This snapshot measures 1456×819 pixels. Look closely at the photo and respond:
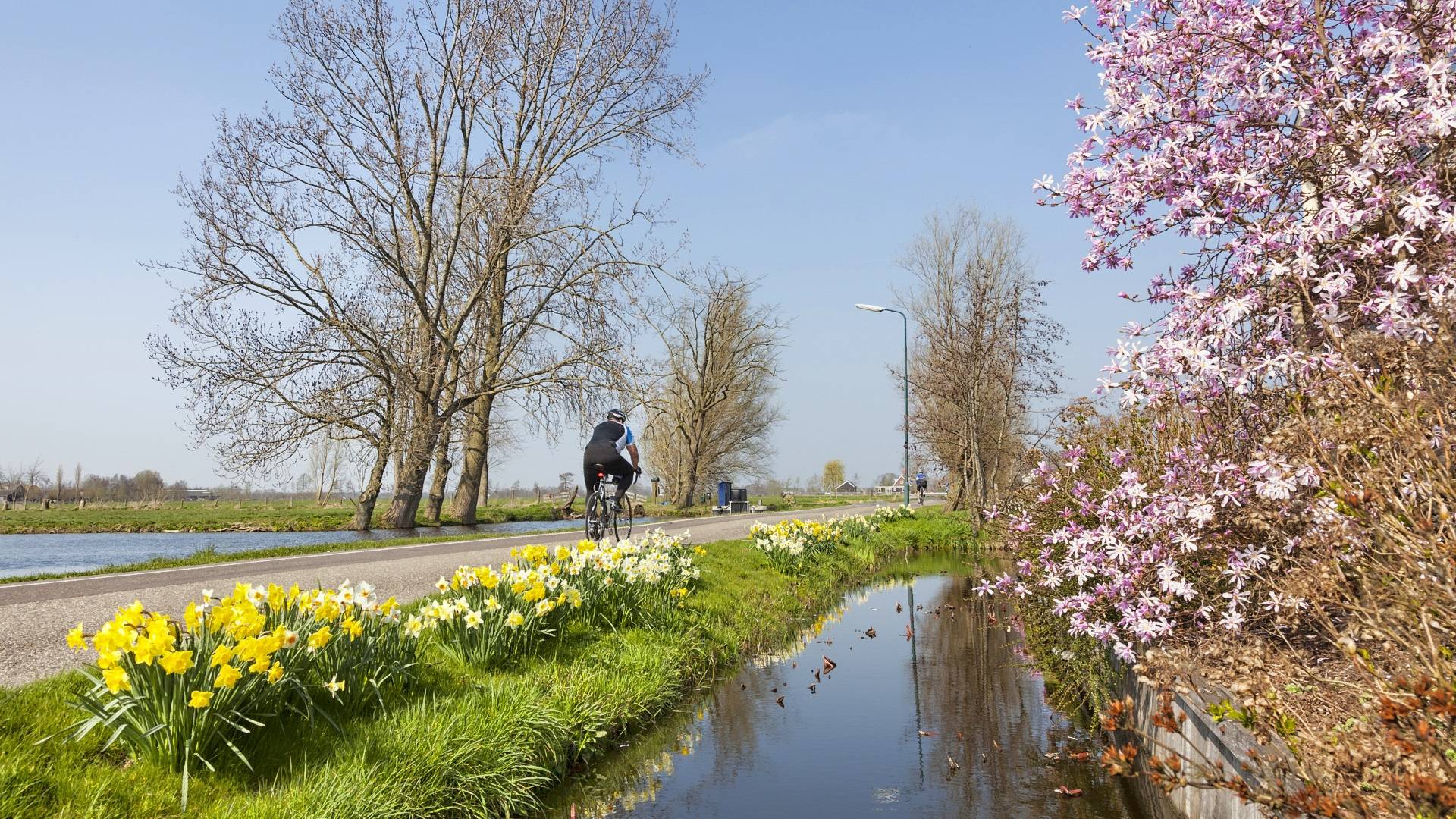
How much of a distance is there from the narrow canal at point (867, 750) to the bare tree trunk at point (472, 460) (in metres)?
17.9

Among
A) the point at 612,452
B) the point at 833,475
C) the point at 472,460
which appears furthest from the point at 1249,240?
the point at 833,475

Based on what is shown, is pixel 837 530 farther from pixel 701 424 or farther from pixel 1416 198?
pixel 701 424

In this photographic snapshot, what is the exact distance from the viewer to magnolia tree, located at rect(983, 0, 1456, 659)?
440cm

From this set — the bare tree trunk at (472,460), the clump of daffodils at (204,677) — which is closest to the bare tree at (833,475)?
the bare tree trunk at (472,460)

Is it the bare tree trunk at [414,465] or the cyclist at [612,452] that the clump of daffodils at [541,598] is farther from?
the bare tree trunk at [414,465]

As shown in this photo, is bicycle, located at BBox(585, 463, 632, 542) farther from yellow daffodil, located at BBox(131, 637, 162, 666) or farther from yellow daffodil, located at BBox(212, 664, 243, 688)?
yellow daffodil, located at BBox(131, 637, 162, 666)

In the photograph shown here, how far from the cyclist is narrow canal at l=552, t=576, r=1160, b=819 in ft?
11.4

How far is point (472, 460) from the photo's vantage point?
85.6 feet

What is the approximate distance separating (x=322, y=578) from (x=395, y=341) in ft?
49.2

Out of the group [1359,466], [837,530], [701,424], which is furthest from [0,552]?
[701,424]

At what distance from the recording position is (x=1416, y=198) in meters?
4.15

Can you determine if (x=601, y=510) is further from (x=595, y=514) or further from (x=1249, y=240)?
(x=1249, y=240)

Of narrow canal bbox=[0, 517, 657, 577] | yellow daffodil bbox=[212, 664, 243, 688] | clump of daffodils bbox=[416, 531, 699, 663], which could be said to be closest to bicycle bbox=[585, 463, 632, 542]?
clump of daffodils bbox=[416, 531, 699, 663]

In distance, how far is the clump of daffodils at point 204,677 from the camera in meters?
3.93
